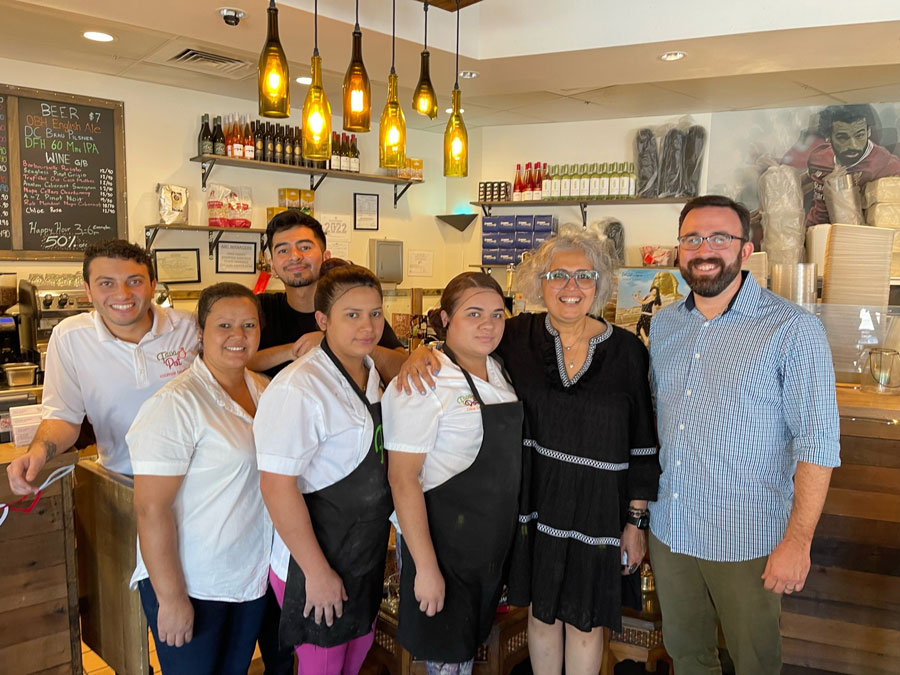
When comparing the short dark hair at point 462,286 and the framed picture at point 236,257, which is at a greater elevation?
the framed picture at point 236,257

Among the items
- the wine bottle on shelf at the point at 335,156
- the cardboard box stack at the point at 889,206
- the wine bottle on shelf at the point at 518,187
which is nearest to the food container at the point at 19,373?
the wine bottle on shelf at the point at 335,156

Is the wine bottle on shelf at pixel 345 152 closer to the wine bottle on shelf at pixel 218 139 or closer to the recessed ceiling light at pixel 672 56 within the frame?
the wine bottle on shelf at pixel 218 139

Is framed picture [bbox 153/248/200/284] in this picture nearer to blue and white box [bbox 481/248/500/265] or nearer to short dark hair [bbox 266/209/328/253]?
blue and white box [bbox 481/248/500/265]

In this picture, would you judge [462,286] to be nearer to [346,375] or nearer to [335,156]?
[346,375]

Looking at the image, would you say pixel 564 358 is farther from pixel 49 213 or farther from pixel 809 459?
pixel 49 213

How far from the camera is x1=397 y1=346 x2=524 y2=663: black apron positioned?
1.85 meters

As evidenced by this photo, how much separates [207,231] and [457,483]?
396 cm

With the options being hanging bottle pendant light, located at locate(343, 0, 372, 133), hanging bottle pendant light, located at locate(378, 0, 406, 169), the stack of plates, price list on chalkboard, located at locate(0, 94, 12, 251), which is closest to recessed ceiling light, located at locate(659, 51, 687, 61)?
the stack of plates

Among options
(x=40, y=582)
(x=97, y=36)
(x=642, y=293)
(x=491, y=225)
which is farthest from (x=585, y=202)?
(x=40, y=582)

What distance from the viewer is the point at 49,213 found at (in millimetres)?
4438

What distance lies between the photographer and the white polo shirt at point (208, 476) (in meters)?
1.65

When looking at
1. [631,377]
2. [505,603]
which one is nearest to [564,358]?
[631,377]

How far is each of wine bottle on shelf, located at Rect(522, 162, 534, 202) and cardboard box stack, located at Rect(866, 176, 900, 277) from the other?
253 cm

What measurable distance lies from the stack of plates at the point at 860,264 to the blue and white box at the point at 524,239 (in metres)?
3.09
